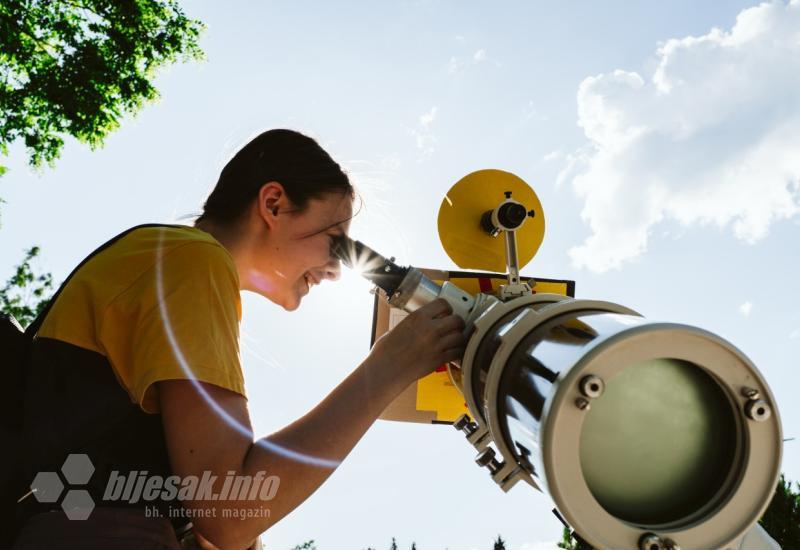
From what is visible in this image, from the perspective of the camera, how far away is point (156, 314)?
1257 millimetres

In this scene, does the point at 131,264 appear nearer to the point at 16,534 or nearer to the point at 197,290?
the point at 197,290

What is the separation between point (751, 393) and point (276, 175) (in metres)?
1.52

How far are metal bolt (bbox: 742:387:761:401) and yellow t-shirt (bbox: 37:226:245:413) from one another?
1.00 meters

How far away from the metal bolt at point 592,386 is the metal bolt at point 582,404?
1 cm

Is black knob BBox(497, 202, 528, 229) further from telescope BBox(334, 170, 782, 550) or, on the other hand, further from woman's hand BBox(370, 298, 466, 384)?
telescope BBox(334, 170, 782, 550)

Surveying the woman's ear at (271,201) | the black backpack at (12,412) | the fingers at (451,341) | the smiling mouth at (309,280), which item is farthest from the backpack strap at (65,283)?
the fingers at (451,341)

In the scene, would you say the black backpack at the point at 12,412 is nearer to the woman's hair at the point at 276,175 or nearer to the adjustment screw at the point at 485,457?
the woman's hair at the point at 276,175

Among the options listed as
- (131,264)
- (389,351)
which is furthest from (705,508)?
(131,264)

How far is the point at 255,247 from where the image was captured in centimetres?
193

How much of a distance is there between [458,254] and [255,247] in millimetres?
748

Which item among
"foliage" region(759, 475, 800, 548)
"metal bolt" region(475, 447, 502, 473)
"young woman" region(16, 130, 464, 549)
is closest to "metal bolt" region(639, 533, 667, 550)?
"metal bolt" region(475, 447, 502, 473)

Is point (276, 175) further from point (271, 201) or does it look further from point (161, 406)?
point (161, 406)

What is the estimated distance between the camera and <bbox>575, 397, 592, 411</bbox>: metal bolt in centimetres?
95

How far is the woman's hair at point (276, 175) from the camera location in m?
1.95
